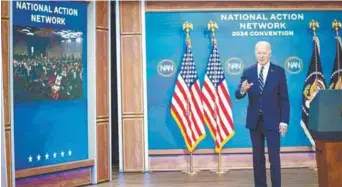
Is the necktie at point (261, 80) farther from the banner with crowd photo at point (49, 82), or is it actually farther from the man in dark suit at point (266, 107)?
the banner with crowd photo at point (49, 82)

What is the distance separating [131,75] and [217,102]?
1.21 metres

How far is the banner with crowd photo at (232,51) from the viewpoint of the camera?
7621 millimetres

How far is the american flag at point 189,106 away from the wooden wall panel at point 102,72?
42.9 inches

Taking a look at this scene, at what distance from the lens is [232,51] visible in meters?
7.65

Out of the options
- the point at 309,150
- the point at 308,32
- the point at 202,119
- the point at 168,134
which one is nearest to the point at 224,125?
the point at 202,119

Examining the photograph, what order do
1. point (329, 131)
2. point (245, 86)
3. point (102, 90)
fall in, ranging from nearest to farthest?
point (329, 131), point (245, 86), point (102, 90)

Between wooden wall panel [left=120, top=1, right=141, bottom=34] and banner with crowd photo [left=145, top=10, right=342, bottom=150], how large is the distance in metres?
0.14

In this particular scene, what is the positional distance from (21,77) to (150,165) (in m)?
2.46

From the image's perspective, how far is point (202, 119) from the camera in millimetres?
7516

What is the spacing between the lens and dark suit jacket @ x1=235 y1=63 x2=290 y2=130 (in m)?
5.09

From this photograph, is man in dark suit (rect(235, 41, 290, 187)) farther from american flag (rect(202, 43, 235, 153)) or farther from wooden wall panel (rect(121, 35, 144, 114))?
wooden wall panel (rect(121, 35, 144, 114))

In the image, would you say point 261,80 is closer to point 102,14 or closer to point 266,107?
point 266,107

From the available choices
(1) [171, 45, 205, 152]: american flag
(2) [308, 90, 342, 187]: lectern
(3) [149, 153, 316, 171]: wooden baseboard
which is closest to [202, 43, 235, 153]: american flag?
(1) [171, 45, 205, 152]: american flag

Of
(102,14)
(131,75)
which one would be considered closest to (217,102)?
(131,75)
